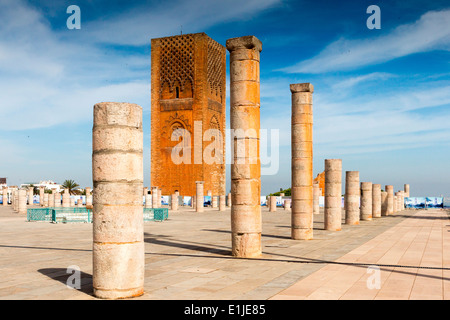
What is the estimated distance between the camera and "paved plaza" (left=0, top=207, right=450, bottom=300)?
6.20 m

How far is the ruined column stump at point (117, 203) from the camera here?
595 centimetres

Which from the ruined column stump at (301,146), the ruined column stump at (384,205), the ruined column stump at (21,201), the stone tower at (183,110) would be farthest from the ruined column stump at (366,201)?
the stone tower at (183,110)

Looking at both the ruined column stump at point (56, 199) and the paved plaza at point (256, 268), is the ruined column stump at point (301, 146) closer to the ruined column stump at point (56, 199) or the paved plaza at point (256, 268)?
the paved plaza at point (256, 268)

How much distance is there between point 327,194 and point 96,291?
40.3ft

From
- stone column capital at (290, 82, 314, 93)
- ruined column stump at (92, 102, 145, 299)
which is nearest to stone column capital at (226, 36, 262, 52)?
stone column capital at (290, 82, 314, 93)

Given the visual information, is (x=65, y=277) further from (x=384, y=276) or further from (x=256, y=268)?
(x=384, y=276)

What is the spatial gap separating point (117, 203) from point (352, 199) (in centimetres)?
1567

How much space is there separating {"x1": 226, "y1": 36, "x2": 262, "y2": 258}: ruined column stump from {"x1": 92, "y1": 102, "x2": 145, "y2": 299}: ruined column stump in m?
4.07

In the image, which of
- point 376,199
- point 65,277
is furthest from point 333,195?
point 65,277

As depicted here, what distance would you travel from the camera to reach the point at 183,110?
4662 cm

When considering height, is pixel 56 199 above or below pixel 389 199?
below

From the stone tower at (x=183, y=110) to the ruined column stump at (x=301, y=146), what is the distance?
3181cm

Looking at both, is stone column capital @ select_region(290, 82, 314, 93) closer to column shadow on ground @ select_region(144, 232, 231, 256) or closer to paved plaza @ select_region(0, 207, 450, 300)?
paved plaza @ select_region(0, 207, 450, 300)
